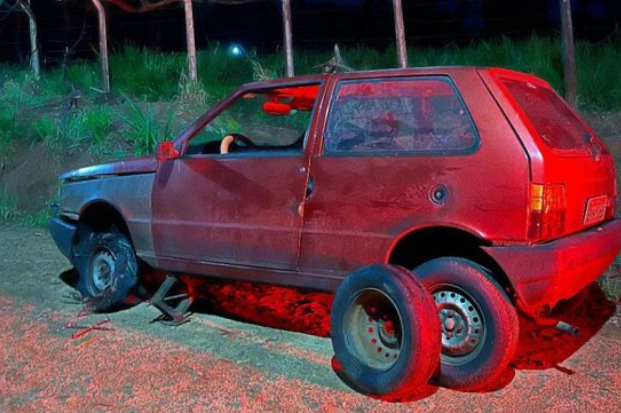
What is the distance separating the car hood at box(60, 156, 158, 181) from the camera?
5430mm

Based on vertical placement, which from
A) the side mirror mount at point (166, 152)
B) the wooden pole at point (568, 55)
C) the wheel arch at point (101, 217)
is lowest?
the wheel arch at point (101, 217)

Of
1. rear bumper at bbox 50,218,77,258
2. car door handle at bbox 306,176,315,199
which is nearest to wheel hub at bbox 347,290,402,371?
car door handle at bbox 306,176,315,199

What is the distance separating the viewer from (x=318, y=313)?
5.55m

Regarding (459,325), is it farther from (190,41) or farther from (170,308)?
(190,41)

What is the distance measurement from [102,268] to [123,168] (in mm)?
857

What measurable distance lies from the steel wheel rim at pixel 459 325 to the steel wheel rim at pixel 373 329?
0.27 meters

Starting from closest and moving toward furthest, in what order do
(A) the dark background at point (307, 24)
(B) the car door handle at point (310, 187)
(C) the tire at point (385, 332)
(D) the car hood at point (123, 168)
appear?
(C) the tire at point (385, 332) → (B) the car door handle at point (310, 187) → (D) the car hood at point (123, 168) → (A) the dark background at point (307, 24)

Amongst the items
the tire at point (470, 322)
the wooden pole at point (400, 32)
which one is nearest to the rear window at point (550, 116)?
the tire at point (470, 322)

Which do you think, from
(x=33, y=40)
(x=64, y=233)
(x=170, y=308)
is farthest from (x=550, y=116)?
(x=33, y=40)

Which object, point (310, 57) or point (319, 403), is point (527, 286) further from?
point (310, 57)

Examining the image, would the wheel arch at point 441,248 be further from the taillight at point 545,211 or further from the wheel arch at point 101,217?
the wheel arch at point 101,217

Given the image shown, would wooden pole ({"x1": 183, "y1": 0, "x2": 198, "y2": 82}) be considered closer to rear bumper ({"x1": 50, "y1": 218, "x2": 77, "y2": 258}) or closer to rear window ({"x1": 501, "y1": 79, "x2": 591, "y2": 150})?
rear bumper ({"x1": 50, "y1": 218, "x2": 77, "y2": 258})

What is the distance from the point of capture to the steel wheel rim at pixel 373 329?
4109 mm

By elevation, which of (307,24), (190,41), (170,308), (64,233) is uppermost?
(307,24)
